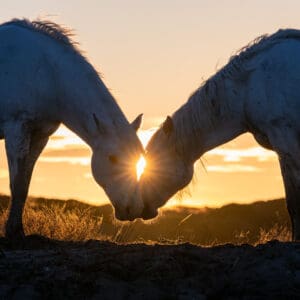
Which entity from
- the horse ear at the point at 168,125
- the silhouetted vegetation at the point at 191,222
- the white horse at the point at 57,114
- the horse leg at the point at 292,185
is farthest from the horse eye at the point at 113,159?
the silhouetted vegetation at the point at 191,222

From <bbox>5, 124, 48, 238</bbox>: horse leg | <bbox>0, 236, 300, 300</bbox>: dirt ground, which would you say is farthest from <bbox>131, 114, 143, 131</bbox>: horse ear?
<bbox>0, 236, 300, 300</bbox>: dirt ground

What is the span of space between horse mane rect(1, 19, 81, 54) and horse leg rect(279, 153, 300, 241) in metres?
3.05

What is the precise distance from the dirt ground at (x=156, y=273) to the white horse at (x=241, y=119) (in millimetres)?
2330

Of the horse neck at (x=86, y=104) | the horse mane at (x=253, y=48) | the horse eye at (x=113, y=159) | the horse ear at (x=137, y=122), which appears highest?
the horse mane at (x=253, y=48)

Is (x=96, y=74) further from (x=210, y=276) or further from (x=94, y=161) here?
(x=210, y=276)

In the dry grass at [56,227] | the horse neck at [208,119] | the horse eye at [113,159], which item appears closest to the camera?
the horse eye at [113,159]

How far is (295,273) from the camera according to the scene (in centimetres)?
564

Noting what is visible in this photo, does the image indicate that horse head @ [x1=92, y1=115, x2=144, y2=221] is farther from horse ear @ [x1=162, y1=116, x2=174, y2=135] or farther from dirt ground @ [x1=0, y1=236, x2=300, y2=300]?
dirt ground @ [x1=0, y1=236, x2=300, y2=300]

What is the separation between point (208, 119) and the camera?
9.48 meters

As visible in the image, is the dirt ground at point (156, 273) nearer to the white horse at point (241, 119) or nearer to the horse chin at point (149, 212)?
the white horse at point (241, 119)

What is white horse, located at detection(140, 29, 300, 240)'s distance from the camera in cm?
855

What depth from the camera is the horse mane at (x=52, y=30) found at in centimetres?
912

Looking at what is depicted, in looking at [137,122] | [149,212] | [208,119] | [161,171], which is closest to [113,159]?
[137,122]

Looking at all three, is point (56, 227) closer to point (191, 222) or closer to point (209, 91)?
point (209, 91)
